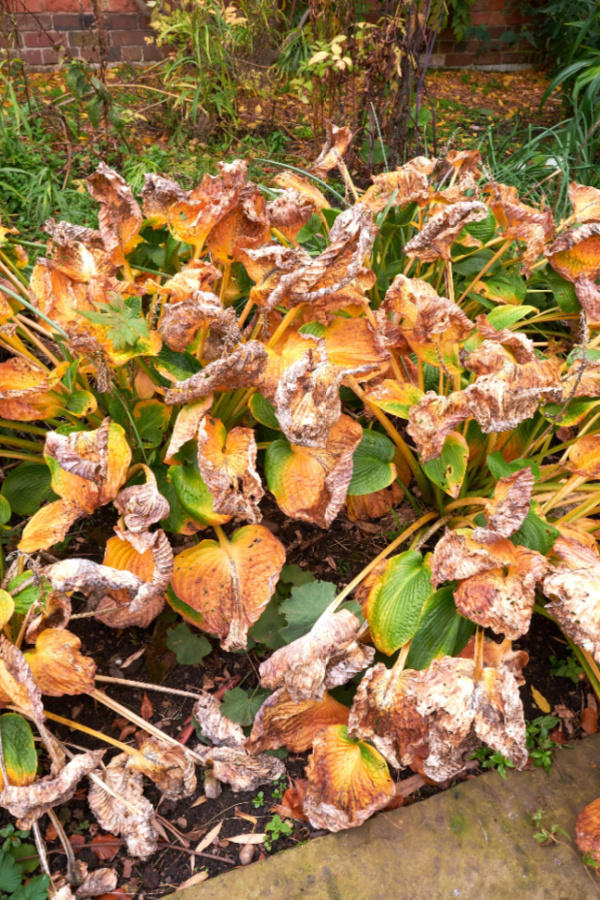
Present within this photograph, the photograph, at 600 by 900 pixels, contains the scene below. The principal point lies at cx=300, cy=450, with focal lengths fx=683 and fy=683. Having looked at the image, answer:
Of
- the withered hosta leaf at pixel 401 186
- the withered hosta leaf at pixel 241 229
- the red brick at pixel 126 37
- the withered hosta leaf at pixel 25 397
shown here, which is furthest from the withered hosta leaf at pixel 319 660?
the red brick at pixel 126 37

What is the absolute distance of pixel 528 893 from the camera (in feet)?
4.71

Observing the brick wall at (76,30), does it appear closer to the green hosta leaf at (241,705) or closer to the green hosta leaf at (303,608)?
the green hosta leaf at (303,608)

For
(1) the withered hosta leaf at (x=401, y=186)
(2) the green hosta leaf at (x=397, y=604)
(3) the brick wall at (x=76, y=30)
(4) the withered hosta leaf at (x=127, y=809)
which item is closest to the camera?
(4) the withered hosta leaf at (x=127, y=809)

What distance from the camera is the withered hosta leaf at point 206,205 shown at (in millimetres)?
1778

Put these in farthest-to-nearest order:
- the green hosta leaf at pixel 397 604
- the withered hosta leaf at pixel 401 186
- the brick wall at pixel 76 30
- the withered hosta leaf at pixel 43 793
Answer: the brick wall at pixel 76 30
the withered hosta leaf at pixel 401 186
the green hosta leaf at pixel 397 604
the withered hosta leaf at pixel 43 793

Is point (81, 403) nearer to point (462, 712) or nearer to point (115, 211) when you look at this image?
point (115, 211)

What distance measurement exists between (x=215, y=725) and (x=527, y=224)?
5.33 feet

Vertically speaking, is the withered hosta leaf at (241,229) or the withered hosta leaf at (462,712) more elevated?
the withered hosta leaf at (241,229)

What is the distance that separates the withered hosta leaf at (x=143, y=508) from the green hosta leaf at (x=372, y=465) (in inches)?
19.1

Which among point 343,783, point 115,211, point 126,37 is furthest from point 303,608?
point 126,37

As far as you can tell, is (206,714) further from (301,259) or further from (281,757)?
(301,259)

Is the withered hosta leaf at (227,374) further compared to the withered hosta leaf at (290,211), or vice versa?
the withered hosta leaf at (290,211)

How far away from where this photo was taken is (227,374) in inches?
61.2

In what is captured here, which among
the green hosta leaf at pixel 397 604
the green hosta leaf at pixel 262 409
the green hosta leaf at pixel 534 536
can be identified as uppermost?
the green hosta leaf at pixel 262 409
